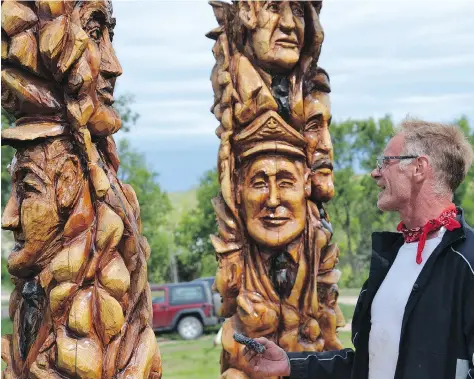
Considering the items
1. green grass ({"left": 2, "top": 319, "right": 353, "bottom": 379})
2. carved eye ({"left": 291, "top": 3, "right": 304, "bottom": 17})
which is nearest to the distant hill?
green grass ({"left": 2, "top": 319, "right": 353, "bottom": 379})

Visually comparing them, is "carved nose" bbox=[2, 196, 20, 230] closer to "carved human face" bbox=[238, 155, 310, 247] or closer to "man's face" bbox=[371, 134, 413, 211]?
"man's face" bbox=[371, 134, 413, 211]

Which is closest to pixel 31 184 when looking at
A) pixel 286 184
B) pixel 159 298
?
pixel 286 184

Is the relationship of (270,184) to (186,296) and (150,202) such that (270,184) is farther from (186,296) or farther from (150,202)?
(150,202)

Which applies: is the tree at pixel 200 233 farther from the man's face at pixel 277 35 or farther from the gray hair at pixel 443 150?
the gray hair at pixel 443 150

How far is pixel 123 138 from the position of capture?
14836mm

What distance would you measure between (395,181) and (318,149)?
7.46ft

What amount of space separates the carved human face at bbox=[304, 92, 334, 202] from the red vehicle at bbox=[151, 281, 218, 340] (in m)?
7.00

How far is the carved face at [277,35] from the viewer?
5145 mm

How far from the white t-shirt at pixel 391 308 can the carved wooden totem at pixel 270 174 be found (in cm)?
215

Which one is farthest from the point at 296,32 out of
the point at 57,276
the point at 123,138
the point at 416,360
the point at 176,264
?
the point at 176,264

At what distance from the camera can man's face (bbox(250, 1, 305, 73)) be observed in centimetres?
514

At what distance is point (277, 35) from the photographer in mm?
5180

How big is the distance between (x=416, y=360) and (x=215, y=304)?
9.42 meters

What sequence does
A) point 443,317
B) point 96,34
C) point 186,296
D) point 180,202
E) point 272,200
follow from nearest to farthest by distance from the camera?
point 443,317
point 96,34
point 272,200
point 186,296
point 180,202
